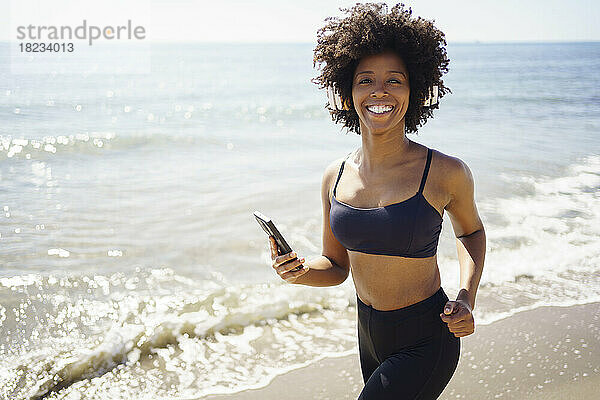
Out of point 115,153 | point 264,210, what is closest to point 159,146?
point 115,153

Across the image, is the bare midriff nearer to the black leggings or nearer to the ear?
the black leggings

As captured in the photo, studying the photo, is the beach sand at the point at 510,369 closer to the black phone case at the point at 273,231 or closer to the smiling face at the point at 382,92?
the black phone case at the point at 273,231

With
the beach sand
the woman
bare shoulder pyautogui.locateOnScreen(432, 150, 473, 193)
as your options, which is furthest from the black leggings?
the beach sand

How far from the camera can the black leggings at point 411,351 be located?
2705mm

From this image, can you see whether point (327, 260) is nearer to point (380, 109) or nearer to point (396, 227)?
point (396, 227)

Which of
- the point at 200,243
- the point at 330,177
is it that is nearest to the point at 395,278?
the point at 330,177

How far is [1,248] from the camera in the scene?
8375mm

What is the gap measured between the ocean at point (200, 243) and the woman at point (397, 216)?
2.39 m

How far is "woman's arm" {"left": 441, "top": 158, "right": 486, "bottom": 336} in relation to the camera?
2617 millimetres

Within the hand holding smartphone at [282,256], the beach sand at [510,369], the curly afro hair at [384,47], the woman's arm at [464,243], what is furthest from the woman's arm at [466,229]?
the beach sand at [510,369]

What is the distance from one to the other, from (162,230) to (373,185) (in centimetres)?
668

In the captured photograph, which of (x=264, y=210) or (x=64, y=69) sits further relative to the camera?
(x=64, y=69)

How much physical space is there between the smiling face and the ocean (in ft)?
9.22

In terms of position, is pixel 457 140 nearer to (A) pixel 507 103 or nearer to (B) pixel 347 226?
(A) pixel 507 103
